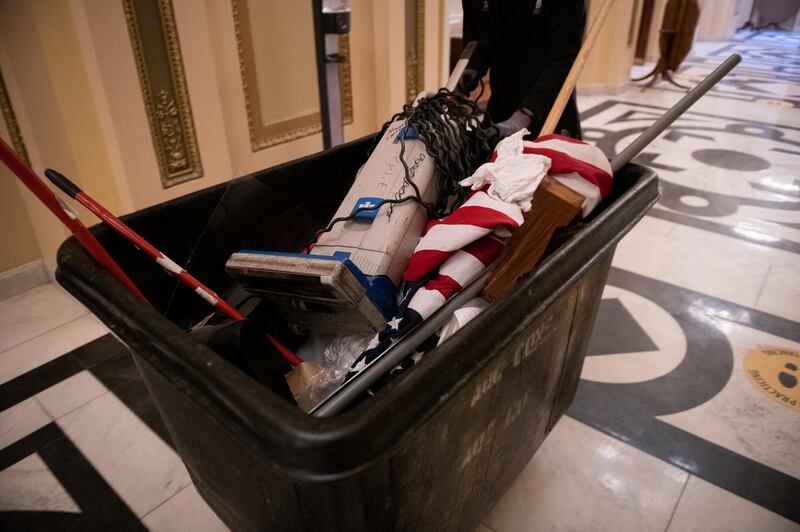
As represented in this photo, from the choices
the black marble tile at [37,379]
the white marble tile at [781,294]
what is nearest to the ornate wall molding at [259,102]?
the black marble tile at [37,379]

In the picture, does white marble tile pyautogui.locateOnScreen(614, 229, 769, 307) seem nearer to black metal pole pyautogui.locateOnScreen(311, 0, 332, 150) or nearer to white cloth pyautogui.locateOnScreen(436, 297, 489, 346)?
black metal pole pyautogui.locateOnScreen(311, 0, 332, 150)

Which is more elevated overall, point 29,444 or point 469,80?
point 469,80

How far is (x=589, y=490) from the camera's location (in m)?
1.23

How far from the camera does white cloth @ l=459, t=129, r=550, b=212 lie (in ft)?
2.64

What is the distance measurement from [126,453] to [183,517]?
282 mm

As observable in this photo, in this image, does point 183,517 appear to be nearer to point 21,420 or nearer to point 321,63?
point 21,420

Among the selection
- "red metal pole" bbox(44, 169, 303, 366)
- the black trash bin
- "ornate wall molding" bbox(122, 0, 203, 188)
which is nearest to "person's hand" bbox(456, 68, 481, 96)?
the black trash bin

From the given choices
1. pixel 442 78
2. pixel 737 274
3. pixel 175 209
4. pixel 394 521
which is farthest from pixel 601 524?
pixel 442 78

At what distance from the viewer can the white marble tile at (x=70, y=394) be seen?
150 centimetres

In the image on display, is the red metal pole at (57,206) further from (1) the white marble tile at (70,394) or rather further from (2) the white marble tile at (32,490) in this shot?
(1) the white marble tile at (70,394)

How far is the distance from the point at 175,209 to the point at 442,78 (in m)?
2.59

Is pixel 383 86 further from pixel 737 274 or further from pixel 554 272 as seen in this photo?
pixel 554 272

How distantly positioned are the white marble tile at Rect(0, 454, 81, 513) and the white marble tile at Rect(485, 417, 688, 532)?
1.00 m

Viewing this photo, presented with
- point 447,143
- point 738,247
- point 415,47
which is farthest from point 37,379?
point 738,247
